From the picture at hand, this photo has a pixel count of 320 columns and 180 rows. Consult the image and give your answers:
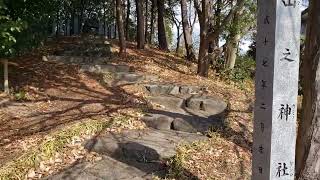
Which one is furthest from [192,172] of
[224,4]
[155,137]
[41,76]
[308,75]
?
[224,4]

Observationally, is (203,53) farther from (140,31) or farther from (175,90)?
(140,31)

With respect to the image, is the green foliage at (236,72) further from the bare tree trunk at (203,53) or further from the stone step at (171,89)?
the stone step at (171,89)

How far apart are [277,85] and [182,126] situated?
9.64 feet

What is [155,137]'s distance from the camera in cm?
624

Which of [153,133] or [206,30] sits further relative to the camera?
[206,30]

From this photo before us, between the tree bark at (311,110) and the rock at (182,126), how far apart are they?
6.89 ft

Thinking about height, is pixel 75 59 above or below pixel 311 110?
above

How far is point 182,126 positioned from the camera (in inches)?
267

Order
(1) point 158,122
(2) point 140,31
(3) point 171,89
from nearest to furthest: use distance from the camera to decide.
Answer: (1) point 158,122 < (3) point 171,89 < (2) point 140,31

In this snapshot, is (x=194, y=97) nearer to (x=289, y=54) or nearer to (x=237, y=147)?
(x=237, y=147)

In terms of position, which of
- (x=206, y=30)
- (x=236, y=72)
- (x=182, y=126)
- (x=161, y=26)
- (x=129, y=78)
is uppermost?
(x=161, y=26)

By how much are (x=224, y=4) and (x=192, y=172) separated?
314 inches

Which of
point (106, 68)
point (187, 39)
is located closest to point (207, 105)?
point (106, 68)

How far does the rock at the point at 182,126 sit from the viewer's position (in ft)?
22.1
